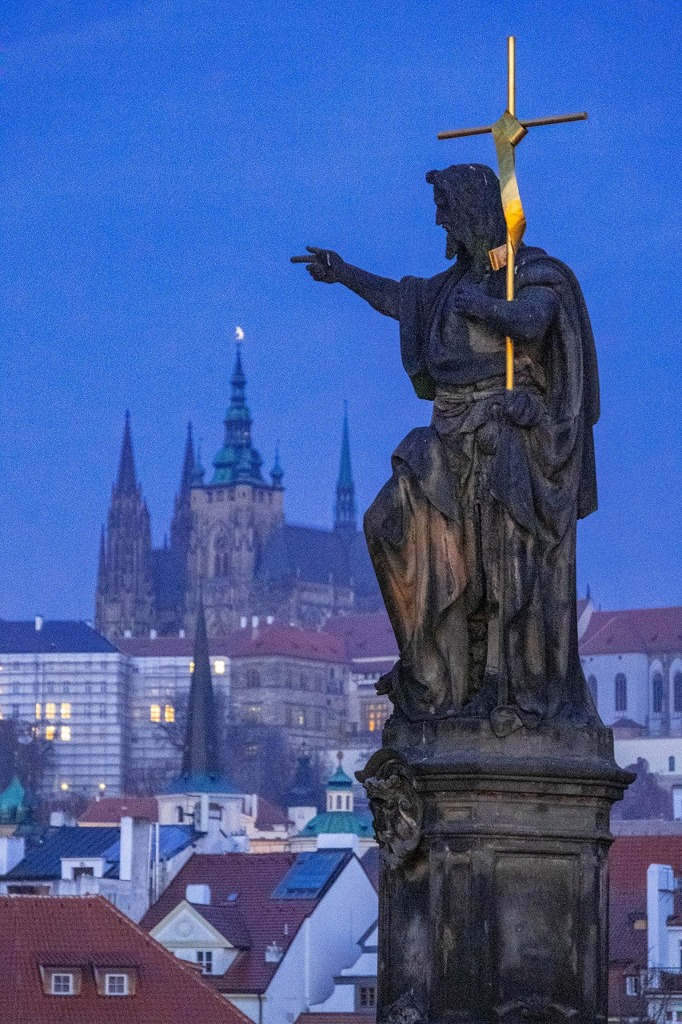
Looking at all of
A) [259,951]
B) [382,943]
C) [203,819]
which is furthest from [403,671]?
[203,819]

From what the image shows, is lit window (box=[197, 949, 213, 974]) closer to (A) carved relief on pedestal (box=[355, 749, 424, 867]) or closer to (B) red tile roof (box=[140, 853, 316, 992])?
(B) red tile roof (box=[140, 853, 316, 992])

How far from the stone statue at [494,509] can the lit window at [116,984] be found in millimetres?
35188

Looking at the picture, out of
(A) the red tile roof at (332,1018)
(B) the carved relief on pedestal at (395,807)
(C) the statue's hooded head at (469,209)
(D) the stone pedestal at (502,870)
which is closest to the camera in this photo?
(D) the stone pedestal at (502,870)

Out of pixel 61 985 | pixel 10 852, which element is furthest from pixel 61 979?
pixel 10 852

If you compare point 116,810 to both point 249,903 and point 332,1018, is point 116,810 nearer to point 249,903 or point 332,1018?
point 249,903

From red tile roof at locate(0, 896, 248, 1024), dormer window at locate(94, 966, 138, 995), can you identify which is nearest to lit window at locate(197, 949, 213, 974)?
red tile roof at locate(0, 896, 248, 1024)

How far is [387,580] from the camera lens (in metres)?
7.77

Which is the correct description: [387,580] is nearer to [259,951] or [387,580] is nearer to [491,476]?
[491,476]

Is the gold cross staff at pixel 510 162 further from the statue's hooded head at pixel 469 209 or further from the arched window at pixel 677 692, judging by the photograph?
the arched window at pixel 677 692

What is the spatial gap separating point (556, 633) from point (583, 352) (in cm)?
71

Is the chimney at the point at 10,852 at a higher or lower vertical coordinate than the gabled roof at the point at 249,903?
higher

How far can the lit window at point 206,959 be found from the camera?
2241 inches

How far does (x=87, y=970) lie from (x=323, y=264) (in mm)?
34675

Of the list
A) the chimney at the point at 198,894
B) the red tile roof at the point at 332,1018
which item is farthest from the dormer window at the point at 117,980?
the chimney at the point at 198,894
